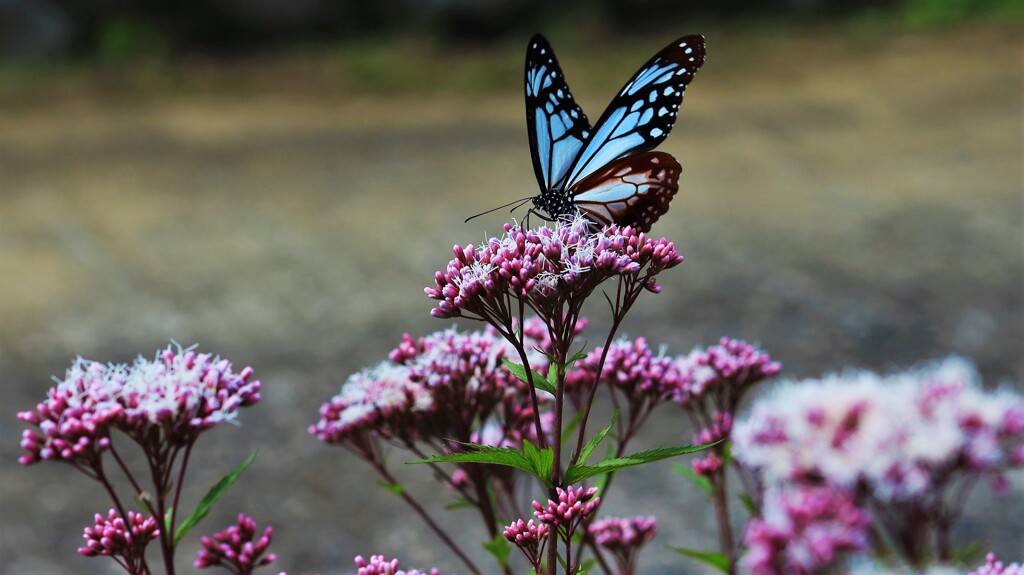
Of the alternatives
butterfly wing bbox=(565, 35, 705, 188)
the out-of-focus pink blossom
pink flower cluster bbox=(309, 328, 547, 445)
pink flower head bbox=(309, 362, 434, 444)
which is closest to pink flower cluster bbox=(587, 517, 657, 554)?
the out-of-focus pink blossom

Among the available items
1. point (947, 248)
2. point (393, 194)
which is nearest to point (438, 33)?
point (393, 194)

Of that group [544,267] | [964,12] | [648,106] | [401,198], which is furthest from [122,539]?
[964,12]

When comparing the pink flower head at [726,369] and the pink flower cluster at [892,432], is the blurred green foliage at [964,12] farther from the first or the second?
the pink flower cluster at [892,432]

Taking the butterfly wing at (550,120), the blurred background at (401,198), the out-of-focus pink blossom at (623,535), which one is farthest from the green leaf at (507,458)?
the blurred background at (401,198)

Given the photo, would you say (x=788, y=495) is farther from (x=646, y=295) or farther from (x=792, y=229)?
(x=792, y=229)

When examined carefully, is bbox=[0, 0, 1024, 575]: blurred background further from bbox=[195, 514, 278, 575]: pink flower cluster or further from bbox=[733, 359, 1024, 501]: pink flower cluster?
bbox=[733, 359, 1024, 501]: pink flower cluster

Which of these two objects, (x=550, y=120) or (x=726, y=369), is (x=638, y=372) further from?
(x=550, y=120)
